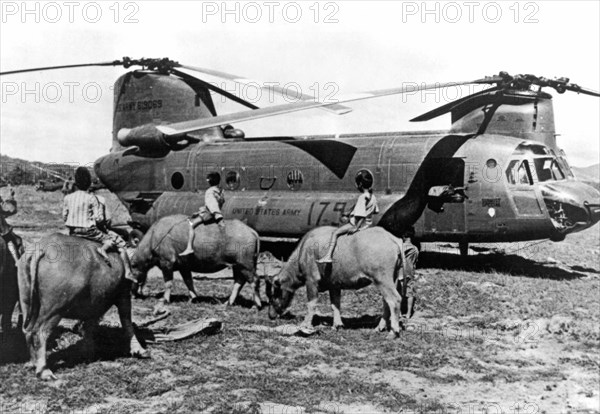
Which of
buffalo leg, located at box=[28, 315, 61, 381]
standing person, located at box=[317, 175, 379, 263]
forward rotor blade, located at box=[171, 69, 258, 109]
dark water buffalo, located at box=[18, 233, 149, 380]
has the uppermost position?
forward rotor blade, located at box=[171, 69, 258, 109]

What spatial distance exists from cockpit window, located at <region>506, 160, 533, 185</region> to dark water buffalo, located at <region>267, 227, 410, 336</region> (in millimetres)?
6070

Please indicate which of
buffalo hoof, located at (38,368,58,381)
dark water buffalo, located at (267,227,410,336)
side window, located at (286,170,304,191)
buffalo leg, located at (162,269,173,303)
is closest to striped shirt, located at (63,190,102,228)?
buffalo hoof, located at (38,368,58,381)

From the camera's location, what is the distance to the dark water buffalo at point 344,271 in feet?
29.1

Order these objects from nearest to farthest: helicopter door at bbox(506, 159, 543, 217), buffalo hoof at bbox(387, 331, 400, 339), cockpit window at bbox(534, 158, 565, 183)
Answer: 1. buffalo hoof at bbox(387, 331, 400, 339)
2. helicopter door at bbox(506, 159, 543, 217)
3. cockpit window at bbox(534, 158, 565, 183)

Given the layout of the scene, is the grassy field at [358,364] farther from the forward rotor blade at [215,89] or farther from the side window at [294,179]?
the forward rotor blade at [215,89]

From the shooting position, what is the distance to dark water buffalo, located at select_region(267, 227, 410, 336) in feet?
29.1

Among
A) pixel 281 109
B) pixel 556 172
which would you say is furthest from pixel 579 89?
pixel 281 109

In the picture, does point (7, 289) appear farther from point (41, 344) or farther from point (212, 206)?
point (212, 206)

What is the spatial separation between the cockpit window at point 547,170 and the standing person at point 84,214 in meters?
10.4

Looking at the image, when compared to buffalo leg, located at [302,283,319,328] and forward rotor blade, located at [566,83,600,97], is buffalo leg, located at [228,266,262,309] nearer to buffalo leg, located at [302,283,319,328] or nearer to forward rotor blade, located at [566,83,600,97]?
buffalo leg, located at [302,283,319,328]

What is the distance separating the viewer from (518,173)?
1410cm

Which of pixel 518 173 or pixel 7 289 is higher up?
pixel 518 173

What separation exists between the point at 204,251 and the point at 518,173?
25.1 feet

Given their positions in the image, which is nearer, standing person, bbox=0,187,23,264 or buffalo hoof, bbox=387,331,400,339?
standing person, bbox=0,187,23,264
